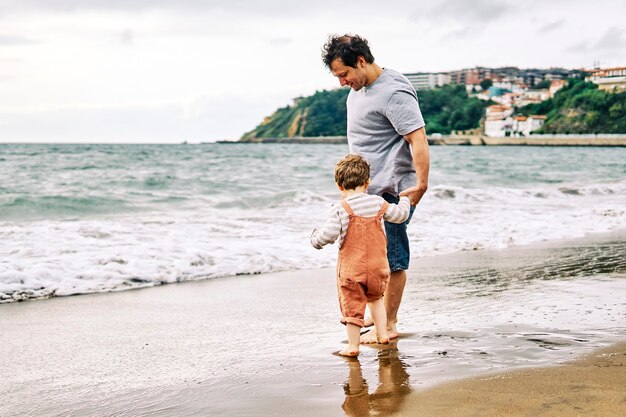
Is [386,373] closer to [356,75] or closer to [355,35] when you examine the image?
[356,75]

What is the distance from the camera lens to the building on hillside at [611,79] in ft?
365

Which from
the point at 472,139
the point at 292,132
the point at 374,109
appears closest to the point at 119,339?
the point at 374,109

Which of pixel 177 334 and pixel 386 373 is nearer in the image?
pixel 386 373

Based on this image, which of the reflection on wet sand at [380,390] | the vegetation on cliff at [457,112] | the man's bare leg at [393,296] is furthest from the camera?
the vegetation on cliff at [457,112]

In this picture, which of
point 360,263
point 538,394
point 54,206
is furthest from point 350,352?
point 54,206

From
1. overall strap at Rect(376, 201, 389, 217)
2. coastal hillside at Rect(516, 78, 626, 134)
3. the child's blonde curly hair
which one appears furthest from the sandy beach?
coastal hillside at Rect(516, 78, 626, 134)

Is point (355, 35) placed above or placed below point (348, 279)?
above

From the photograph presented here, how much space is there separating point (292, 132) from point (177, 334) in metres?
144

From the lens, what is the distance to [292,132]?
483 feet

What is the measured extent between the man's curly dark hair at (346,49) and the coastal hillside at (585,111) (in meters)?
106

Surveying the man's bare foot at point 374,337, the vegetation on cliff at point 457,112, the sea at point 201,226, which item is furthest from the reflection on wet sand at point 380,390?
the vegetation on cliff at point 457,112

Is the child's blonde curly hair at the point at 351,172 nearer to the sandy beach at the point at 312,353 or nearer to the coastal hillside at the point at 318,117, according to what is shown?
the sandy beach at the point at 312,353

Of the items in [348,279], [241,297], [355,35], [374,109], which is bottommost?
[241,297]

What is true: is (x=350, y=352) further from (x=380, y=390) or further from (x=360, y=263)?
(x=380, y=390)
